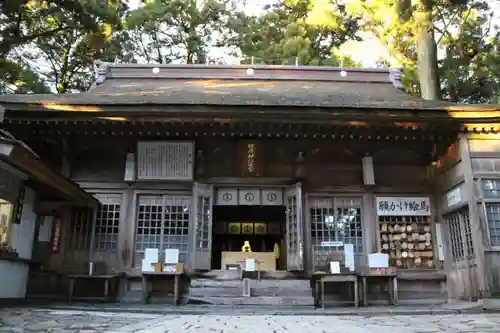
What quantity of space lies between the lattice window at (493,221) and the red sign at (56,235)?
9.26m

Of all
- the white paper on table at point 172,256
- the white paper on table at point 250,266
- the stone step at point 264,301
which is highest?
the white paper on table at point 172,256

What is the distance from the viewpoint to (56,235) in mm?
9328

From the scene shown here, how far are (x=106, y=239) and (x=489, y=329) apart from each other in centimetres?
792

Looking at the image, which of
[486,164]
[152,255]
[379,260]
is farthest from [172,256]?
[486,164]

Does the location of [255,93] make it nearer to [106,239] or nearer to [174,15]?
[106,239]

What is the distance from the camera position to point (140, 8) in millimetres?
21375

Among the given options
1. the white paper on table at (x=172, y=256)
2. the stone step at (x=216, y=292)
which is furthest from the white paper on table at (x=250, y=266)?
the white paper on table at (x=172, y=256)

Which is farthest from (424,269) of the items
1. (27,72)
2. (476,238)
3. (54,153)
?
(27,72)

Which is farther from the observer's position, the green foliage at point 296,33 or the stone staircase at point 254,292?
the green foliage at point 296,33

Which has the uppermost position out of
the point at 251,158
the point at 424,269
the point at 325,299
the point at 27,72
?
the point at 27,72

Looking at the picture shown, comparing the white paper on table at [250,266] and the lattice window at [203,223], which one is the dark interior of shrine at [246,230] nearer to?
the lattice window at [203,223]

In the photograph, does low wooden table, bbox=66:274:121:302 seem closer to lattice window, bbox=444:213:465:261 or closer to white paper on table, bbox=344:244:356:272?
white paper on table, bbox=344:244:356:272

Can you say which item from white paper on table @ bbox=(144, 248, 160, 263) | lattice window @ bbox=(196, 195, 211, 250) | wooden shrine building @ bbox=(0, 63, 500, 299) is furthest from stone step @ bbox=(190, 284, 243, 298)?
white paper on table @ bbox=(144, 248, 160, 263)

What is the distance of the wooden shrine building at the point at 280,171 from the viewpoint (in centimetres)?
884
